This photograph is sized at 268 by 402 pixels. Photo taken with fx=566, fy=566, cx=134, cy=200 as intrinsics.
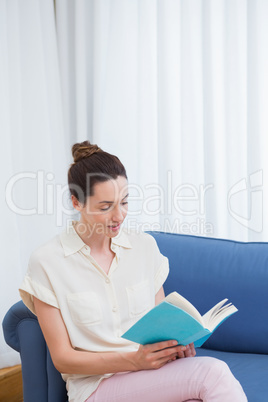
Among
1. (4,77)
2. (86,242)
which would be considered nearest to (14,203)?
(4,77)

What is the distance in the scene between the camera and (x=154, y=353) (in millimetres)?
1496

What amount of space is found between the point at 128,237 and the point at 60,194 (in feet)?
3.56

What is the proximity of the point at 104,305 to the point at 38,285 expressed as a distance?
0.67ft

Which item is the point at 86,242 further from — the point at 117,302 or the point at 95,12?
the point at 95,12

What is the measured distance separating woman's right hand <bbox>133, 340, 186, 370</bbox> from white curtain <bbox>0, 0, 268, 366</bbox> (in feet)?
3.85

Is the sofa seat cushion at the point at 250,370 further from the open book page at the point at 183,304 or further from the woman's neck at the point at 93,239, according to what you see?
the woman's neck at the point at 93,239

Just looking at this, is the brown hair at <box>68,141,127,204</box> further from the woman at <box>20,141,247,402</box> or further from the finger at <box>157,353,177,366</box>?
the finger at <box>157,353,177,366</box>

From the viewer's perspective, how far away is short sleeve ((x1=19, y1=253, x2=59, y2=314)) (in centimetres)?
158

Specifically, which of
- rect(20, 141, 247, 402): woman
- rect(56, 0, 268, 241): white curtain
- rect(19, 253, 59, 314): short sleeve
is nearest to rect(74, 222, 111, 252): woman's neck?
rect(20, 141, 247, 402): woman

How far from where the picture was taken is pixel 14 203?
103 inches

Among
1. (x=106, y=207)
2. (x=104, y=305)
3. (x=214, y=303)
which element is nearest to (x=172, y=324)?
(x=104, y=305)

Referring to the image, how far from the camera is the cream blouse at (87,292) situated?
1600 millimetres

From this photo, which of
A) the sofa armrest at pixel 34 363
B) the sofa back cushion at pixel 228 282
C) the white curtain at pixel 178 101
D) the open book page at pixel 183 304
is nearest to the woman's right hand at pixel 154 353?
the open book page at pixel 183 304

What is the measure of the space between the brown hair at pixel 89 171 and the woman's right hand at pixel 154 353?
0.47 metres
